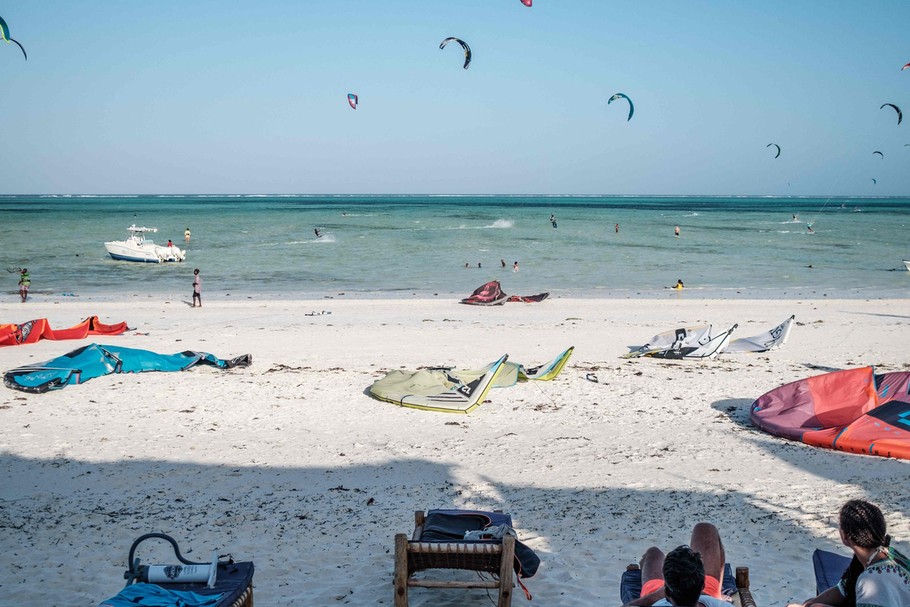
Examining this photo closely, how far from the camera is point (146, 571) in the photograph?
450 cm

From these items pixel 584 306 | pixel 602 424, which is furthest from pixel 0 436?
pixel 584 306

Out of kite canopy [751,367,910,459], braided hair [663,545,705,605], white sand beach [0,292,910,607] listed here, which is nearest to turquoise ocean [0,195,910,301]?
white sand beach [0,292,910,607]

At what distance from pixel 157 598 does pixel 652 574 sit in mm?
2744

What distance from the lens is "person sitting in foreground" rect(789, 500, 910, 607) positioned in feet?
10.5

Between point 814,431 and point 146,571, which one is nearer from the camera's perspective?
point 146,571

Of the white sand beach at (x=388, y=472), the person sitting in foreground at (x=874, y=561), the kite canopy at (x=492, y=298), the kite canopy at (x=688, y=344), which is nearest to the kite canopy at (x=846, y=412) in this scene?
the white sand beach at (x=388, y=472)

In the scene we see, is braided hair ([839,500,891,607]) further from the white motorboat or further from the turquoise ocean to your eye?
the white motorboat

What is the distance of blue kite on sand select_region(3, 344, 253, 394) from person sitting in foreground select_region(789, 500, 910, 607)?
10360 millimetres

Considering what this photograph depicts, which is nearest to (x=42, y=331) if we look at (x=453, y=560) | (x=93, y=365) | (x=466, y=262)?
(x=93, y=365)

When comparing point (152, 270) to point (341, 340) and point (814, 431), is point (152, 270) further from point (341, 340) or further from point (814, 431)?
point (814, 431)

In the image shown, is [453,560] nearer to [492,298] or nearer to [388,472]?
[388,472]

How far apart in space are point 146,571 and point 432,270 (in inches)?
1185

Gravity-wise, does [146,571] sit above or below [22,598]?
above

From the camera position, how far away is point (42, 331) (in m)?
14.6
